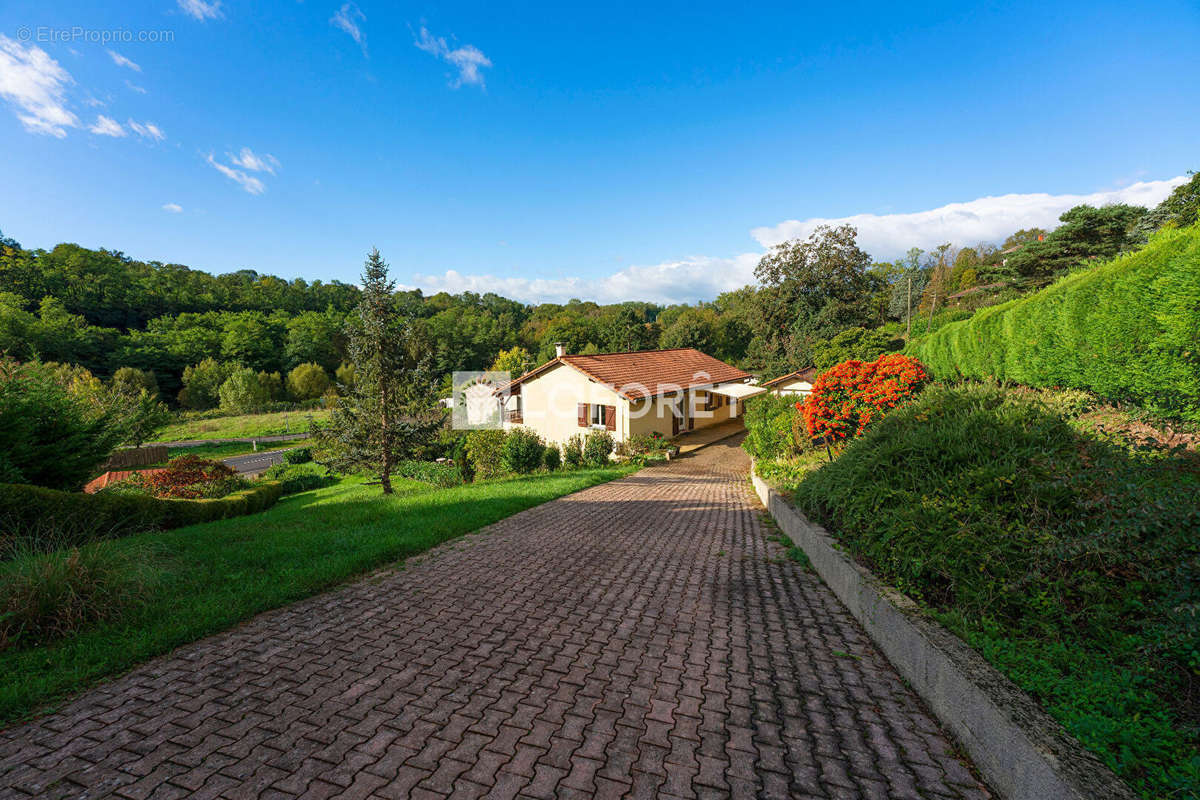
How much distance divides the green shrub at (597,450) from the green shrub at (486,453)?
4.02m

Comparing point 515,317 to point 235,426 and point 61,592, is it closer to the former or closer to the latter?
point 235,426

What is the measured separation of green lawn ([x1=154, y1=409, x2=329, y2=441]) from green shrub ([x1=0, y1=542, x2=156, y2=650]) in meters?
37.5

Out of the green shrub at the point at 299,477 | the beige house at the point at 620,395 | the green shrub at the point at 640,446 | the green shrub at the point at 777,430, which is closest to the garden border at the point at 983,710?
the green shrub at the point at 777,430

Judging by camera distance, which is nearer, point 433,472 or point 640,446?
point 640,446

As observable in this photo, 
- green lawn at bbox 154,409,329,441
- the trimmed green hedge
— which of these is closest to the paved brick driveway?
the trimmed green hedge

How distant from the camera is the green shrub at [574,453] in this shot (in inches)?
774

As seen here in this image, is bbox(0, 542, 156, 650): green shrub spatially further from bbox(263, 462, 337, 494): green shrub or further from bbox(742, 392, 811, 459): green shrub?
bbox(263, 462, 337, 494): green shrub

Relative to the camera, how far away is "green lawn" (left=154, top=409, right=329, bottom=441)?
3934 centimetres

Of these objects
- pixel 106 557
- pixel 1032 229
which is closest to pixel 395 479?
pixel 106 557

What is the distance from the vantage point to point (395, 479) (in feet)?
82.2

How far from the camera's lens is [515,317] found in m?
90.8

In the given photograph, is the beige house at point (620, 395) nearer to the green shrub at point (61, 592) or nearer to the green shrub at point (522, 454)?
the green shrub at point (522, 454)

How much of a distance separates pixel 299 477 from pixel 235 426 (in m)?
27.3

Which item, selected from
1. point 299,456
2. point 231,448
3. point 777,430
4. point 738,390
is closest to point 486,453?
point 777,430
